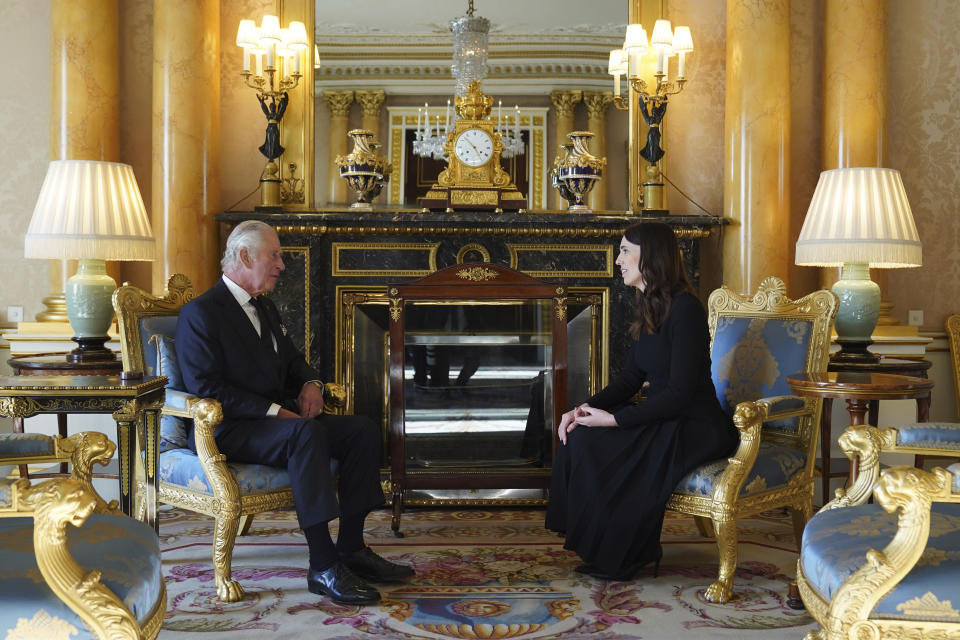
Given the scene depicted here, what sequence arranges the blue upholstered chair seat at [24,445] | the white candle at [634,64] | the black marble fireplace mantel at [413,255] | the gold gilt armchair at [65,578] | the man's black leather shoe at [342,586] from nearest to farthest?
the gold gilt armchair at [65,578]
the blue upholstered chair seat at [24,445]
the man's black leather shoe at [342,586]
the black marble fireplace mantel at [413,255]
the white candle at [634,64]

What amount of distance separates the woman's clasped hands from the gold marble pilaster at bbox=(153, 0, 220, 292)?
238 centimetres

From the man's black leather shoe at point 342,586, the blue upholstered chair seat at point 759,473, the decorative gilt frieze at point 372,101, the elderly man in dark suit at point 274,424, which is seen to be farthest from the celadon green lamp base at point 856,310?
the decorative gilt frieze at point 372,101

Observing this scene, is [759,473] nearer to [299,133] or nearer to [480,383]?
[480,383]

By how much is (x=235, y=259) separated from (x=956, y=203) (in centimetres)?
410

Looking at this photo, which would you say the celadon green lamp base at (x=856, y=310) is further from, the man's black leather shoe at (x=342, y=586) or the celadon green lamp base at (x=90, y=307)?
the celadon green lamp base at (x=90, y=307)

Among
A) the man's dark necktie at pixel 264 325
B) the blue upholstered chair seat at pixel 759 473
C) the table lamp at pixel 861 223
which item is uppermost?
the table lamp at pixel 861 223

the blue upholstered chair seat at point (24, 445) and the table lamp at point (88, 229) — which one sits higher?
the table lamp at point (88, 229)

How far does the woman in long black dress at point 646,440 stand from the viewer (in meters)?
3.20

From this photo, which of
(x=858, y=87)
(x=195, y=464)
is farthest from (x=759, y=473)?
(x=858, y=87)

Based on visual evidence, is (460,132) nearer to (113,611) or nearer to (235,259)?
(235,259)

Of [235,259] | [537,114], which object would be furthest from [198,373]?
[537,114]

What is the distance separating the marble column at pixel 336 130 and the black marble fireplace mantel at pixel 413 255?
417mm

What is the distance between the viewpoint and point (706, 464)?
3195 mm

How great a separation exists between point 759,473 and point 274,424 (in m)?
1.72
